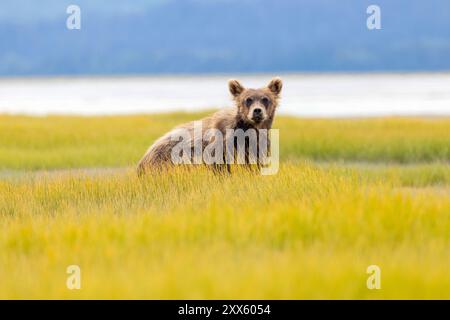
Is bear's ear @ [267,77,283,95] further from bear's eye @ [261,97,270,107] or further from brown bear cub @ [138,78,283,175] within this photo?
Result: bear's eye @ [261,97,270,107]

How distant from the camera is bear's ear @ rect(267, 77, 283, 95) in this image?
1395cm

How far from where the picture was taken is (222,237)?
337 inches

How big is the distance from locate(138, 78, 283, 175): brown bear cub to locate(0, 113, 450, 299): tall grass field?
67 centimetres

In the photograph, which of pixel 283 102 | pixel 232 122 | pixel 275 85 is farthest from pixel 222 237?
pixel 283 102

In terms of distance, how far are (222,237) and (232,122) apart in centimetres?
503

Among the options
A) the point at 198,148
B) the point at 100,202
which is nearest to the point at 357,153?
the point at 198,148

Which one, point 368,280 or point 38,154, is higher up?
point 38,154

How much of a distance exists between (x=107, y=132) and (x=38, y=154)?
11.6ft

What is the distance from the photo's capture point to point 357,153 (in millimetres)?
19562

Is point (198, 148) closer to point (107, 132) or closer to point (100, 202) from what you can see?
point (100, 202)

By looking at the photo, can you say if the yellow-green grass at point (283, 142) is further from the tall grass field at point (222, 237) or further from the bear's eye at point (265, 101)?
the tall grass field at point (222, 237)

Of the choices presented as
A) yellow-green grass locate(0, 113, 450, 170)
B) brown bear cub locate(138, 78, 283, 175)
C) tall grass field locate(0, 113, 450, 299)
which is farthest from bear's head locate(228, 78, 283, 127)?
yellow-green grass locate(0, 113, 450, 170)
